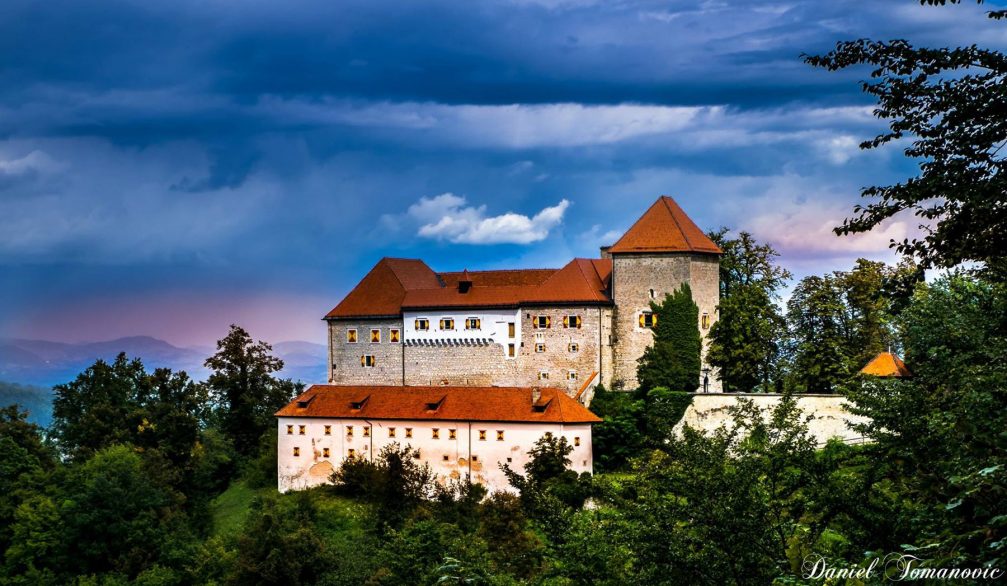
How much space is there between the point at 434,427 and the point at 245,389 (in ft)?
58.7

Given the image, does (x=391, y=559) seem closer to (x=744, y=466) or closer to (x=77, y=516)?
(x=744, y=466)

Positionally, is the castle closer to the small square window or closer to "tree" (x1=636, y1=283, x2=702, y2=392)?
the small square window

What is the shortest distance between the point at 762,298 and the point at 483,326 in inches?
581

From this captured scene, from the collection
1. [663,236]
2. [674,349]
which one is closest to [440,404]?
[674,349]

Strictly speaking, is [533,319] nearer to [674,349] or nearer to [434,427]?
[674,349]

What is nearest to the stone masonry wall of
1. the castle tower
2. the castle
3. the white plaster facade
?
the castle

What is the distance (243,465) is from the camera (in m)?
59.1

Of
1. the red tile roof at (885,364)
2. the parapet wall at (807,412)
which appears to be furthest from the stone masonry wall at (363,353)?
the red tile roof at (885,364)

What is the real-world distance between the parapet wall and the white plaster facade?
565cm

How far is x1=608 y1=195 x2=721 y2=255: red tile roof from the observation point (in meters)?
50.5

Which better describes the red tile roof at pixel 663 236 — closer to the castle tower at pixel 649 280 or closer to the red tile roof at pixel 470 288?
the castle tower at pixel 649 280

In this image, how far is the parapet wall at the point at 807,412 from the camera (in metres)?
42.1

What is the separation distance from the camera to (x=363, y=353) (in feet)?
184

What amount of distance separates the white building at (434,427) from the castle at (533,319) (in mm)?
2992
